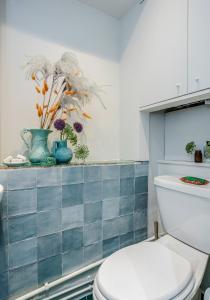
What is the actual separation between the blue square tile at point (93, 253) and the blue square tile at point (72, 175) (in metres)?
0.46

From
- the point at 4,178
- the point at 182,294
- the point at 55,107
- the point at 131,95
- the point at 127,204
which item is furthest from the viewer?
the point at 131,95

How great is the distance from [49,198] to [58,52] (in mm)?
1025

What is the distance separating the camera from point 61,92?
133cm

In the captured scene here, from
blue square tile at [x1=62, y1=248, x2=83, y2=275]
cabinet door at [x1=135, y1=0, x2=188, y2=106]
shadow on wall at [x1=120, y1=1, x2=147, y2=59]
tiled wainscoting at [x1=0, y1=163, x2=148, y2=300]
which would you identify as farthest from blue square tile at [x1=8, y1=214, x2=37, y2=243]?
shadow on wall at [x1=120, y1=1, x2=147, y2=59]

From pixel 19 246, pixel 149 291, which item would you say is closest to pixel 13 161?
pixel 19 246

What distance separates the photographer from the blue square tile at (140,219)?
1419 millimetres

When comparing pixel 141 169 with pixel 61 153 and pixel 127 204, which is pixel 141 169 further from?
pixel 61 153

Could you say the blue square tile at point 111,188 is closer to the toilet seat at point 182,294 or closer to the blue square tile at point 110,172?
the blue square tile at point 110,172

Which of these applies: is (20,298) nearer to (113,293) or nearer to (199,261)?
(113,293)

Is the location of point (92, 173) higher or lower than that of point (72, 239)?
higher

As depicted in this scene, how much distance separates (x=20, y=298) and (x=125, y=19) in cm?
206

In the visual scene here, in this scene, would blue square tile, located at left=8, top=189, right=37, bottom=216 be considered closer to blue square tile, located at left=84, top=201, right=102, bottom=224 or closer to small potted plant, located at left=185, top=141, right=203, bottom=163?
blue square tile, located at left=84, top=201, right=102, bottom=224

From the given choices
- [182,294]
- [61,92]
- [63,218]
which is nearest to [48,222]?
[63,218]

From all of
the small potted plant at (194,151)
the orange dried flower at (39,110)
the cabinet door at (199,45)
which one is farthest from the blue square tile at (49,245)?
the cabinet door at (199,45)
